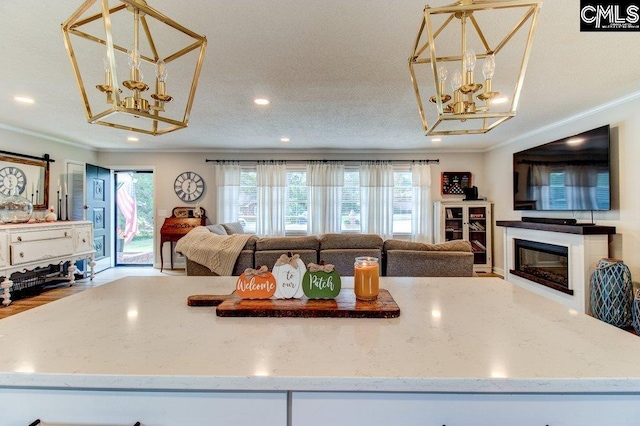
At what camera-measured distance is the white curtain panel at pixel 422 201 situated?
6.14 meters

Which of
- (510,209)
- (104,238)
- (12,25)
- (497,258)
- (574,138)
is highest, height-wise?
(12,25)

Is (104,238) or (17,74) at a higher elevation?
(17,74)

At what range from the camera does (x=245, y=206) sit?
6254 mm

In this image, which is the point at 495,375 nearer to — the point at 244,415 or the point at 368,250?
the point at 244,415

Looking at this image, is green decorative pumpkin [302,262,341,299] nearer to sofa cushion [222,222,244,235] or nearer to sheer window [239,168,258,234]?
sofa cushion [222,222,244,235]

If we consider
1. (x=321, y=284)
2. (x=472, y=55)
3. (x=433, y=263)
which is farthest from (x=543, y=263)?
(x=321, y=284)

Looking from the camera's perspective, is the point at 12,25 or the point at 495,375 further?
the point at 12,25

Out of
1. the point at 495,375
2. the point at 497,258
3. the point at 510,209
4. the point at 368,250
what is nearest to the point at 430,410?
the point at 495,375

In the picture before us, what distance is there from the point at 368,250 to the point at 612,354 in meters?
2.44

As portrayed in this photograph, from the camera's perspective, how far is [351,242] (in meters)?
3.29

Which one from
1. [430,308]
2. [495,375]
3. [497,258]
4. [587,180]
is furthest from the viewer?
[497,258]

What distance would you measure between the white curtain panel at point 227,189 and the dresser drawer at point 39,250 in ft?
7.69

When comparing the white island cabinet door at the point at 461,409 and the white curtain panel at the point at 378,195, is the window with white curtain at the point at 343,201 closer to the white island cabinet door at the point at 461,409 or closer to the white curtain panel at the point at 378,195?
the white curtain panel at the point at 378,195

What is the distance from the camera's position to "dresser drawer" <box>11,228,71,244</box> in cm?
394
